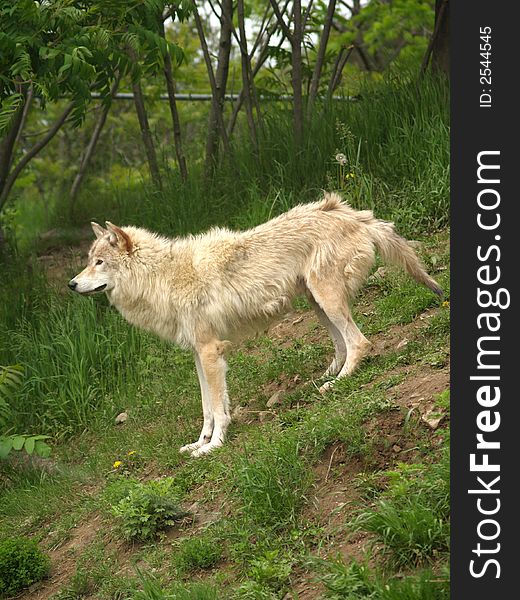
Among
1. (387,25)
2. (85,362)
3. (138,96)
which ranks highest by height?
(387,25)

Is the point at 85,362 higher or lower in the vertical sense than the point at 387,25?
lower

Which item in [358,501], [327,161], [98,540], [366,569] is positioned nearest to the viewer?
[366,569]

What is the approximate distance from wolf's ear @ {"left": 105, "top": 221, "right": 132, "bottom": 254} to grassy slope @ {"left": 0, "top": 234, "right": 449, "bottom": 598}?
5.35 ft

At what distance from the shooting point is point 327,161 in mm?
11000

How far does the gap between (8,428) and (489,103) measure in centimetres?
695

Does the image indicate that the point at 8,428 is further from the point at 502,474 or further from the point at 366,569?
the point at 502,474

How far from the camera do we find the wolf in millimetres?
7637

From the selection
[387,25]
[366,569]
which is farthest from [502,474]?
[387,25]

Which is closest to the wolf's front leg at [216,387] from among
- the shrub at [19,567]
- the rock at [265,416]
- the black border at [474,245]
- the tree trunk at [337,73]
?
the rock at [265,416]

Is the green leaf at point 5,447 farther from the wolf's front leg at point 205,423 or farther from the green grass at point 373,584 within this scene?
the green grass at point 373,584

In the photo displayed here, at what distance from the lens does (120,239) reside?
312 inches

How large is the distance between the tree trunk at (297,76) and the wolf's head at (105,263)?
12.7 feet

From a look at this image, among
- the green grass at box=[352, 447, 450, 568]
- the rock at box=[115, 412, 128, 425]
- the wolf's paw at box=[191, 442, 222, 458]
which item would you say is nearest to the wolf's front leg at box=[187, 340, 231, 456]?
the wolf's paw at box=[191, 442, 222, 458]

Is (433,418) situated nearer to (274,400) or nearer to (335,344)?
(335,344)
